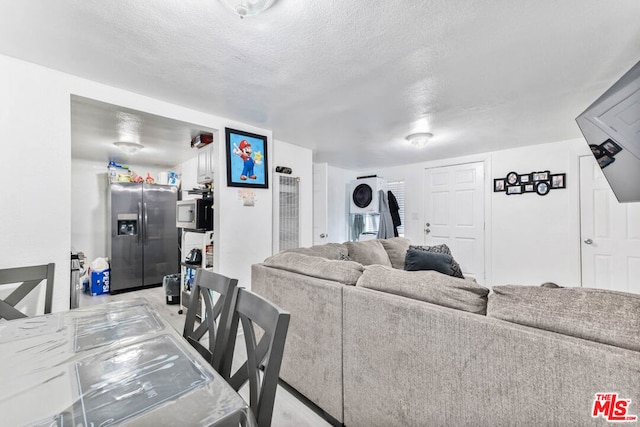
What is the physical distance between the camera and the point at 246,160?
2.98 metres

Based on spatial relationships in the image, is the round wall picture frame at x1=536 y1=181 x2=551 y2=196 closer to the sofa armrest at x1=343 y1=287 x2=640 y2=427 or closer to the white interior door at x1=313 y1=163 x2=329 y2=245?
the white interior door at x1=313 y1=163 x2=329 y2=245

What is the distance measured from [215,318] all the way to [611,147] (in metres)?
2.37

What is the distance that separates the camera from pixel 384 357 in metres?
1.28

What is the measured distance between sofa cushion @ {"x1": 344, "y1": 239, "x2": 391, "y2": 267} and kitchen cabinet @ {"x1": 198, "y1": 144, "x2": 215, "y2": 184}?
1.78 metres

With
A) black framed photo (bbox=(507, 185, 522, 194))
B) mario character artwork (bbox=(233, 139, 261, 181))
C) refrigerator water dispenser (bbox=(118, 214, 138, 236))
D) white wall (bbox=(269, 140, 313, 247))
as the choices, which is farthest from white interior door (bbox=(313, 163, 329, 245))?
refrigerator water dispenser (bbox=(118, 214, 138, 236))

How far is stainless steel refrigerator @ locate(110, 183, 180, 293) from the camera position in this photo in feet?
13.7

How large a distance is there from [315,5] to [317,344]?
1.84 m

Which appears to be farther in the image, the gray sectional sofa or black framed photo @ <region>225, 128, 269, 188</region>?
black framed photo @ <region>225, 128, 269, 188</region>

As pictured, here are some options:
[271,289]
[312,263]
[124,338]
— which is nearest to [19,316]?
[124,338]

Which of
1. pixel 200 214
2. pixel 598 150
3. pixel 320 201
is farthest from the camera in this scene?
pixel 320 201

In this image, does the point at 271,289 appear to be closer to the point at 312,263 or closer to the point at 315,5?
the point at 312,263

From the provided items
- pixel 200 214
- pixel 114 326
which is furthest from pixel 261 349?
pixel 200 214

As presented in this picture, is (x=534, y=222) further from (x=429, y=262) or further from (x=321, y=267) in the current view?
(x=321, y=267)

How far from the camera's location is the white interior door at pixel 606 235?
3.10m
